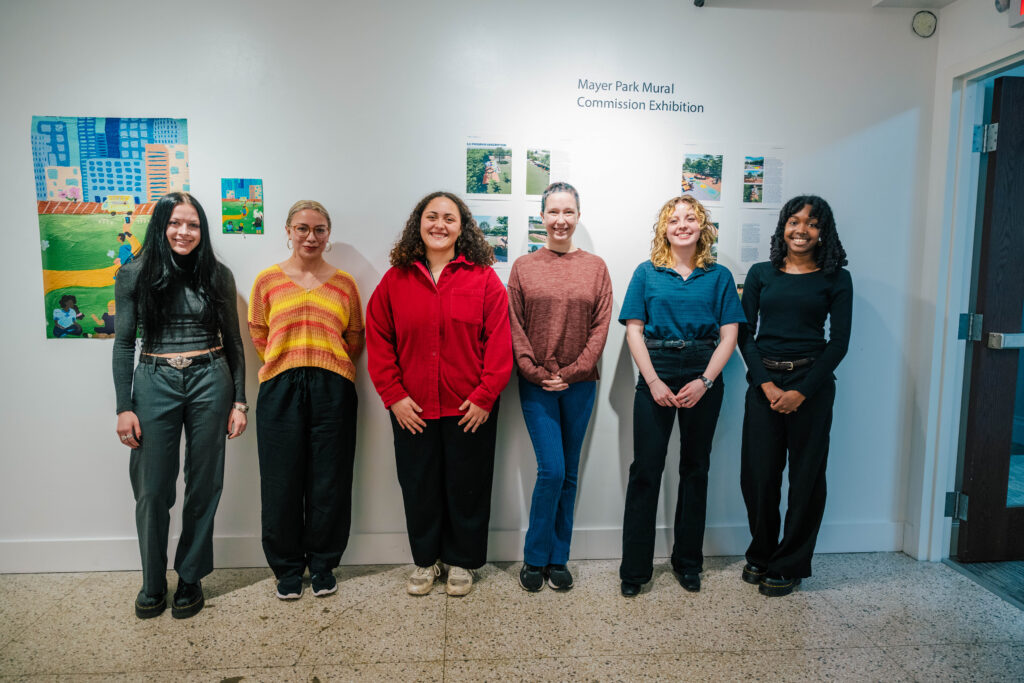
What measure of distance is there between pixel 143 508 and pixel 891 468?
3.64 meters

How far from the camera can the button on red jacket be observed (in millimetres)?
2357

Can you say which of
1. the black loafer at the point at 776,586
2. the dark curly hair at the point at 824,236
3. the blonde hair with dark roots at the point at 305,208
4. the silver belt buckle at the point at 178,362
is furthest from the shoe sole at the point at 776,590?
the silver belt buckle at the point at 178,362

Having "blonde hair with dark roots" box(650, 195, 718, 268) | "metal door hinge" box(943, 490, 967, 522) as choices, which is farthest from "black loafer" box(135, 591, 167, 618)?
"metal door hinge" box(943, 490, 967, 522)

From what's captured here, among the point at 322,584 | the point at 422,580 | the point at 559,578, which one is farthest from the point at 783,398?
the point at 322,584

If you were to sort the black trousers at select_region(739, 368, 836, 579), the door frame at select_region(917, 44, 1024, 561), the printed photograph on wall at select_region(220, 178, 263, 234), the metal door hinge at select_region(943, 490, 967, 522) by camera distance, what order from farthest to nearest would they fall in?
the metal door hinge at select_region(943, 490, 967, 522), the door frame at select_region(917, 44, 1024, 561), the printed photograph on wall at select_region(220, 178, 263, 234), the black trousers at select_region(739, 368, 836, 579)

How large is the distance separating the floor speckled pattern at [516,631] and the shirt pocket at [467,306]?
1.25 metres

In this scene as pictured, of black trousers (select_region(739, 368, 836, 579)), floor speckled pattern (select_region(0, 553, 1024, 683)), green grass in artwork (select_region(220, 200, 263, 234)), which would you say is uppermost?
green grass in artwork (select_region(220, 200, 263, 234))

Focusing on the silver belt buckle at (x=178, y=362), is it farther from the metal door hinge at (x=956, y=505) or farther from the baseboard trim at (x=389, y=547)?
the metal door hinge at (x=956, y=505)

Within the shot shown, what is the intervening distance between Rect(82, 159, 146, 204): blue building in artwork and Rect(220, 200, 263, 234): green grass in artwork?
14.8 inches

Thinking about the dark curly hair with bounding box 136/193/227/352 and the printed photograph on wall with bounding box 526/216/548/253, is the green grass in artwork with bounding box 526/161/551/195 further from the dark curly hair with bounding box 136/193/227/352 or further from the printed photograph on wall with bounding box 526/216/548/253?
the dark curly hair with bounding box 136/193/227/352

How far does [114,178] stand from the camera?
256cm

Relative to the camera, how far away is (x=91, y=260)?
2580 mm

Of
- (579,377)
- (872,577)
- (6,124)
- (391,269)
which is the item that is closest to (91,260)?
(6,124)

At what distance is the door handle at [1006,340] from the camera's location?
2.71 meters
